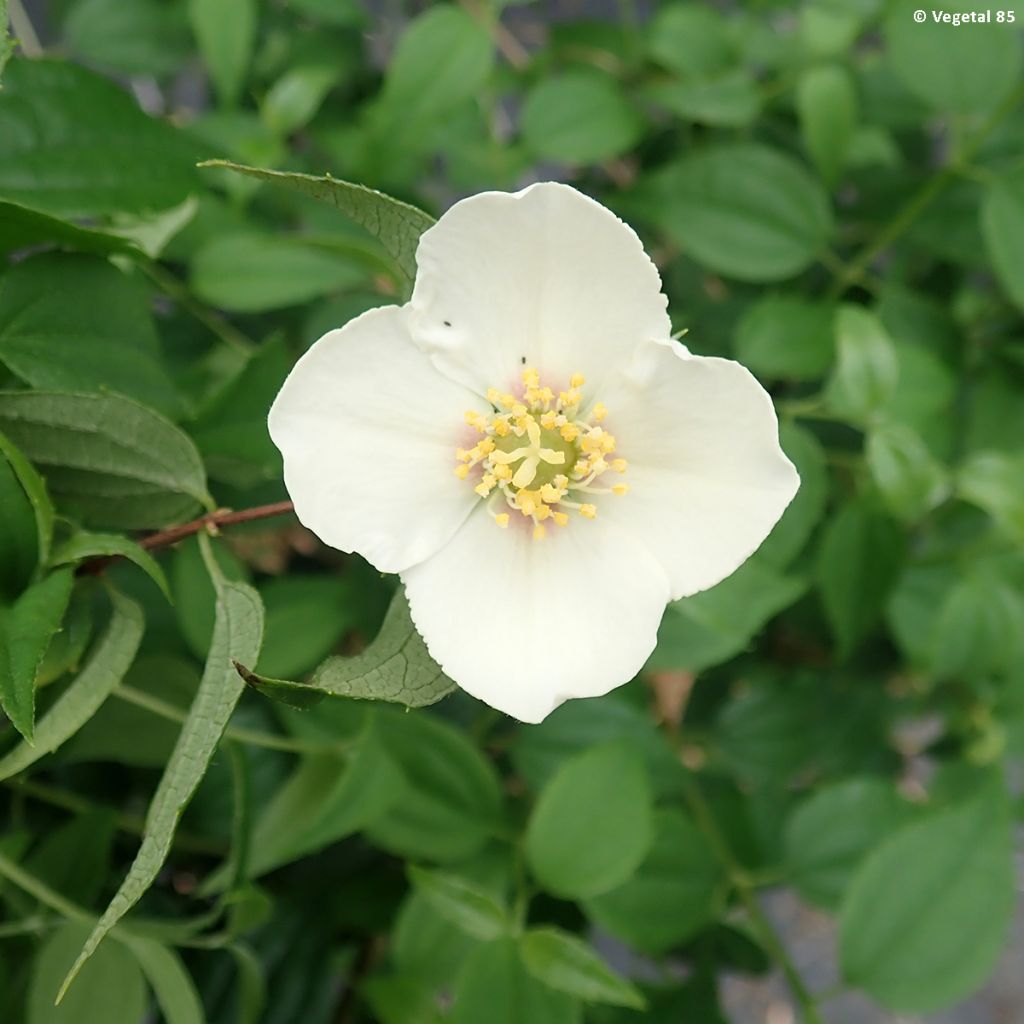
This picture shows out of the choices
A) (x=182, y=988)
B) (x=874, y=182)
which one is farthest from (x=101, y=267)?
(x=874, y=182)

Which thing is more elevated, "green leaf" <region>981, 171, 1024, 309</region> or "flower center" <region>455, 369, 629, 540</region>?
"green leaf" <region>981, 171, 1024, 309</region>

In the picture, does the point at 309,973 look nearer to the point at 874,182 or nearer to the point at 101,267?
the point at 101,267

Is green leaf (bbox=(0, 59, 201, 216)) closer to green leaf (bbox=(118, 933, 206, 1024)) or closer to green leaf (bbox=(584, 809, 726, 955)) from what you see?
green leaf (bbox=(118, 933, 206, 1024))

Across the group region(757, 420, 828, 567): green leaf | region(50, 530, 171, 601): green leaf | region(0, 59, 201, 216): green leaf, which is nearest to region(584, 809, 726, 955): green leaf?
region(757, 420, 828, 567): green leaf

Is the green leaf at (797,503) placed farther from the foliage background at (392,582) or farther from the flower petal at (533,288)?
the flower petal at (533,288)

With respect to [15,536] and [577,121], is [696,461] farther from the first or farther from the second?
[577,121]

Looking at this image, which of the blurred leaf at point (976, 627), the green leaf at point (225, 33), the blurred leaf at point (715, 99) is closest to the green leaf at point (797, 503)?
the blurred leaf at point (976, 627)

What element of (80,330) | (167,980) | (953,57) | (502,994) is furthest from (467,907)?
(953,57)
